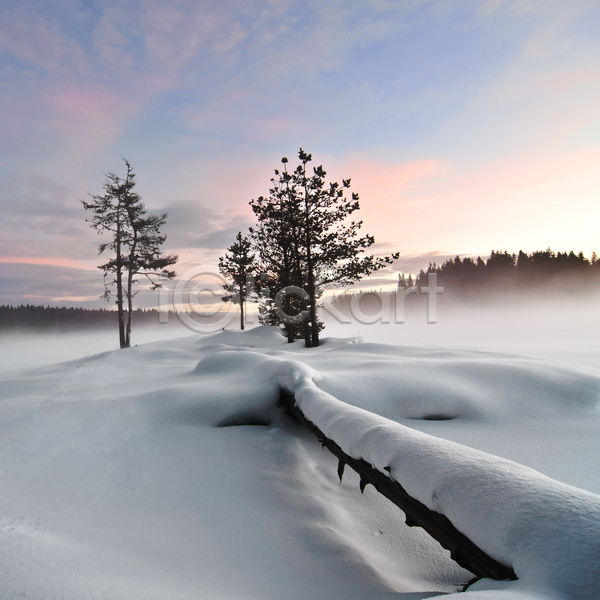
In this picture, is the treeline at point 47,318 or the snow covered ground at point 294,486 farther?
the treeline at point 47,318

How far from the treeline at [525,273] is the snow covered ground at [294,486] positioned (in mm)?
62837

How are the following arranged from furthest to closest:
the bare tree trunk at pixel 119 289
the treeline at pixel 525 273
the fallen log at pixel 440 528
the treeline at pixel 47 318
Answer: the treeline at pixel 47 318 → the treeline at pixel 525 273 → the bare tree trunk at pixel 119 289 → the fallen log at pixel 440 528

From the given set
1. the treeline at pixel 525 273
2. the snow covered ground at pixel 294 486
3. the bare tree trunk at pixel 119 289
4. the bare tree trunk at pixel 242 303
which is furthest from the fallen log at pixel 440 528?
the treeline at pixel 525 273

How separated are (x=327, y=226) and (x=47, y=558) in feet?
51.7

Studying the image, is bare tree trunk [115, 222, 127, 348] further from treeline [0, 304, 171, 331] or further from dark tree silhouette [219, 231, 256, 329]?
treeline [0, 304, 171, 331]

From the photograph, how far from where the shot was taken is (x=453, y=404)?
16.7 feet

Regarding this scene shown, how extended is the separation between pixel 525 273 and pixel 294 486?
6879 cm

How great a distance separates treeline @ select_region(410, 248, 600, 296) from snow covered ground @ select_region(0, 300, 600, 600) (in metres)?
62.8

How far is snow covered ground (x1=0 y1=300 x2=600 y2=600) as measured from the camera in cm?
165

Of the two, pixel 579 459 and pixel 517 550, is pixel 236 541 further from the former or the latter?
pixel 579 459

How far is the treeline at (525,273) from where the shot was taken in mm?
54781

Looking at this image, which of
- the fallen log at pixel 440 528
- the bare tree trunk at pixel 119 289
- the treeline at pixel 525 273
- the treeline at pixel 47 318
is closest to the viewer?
the fallen log at pixel 440 528

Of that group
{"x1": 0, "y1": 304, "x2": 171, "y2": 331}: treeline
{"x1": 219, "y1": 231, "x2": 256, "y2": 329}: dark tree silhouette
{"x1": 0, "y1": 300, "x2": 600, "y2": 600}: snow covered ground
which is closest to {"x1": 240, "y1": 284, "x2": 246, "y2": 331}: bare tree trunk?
{"x1": 219, "y1": 231, "x2": 256, "y2": 329}: dark tree silhouette

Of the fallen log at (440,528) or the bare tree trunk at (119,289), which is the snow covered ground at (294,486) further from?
the bare tree trunk at (119,289)
